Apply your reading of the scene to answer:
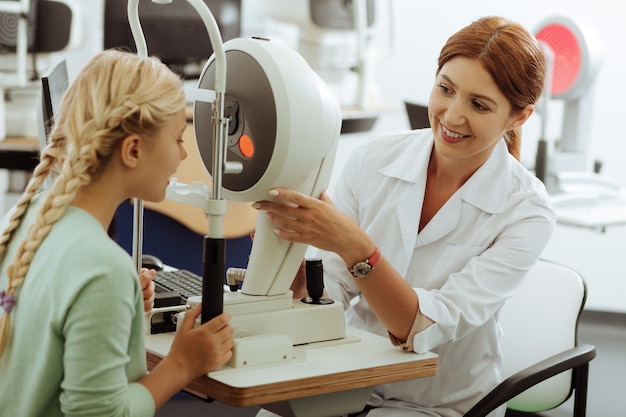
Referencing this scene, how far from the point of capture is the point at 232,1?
3516 millimetres

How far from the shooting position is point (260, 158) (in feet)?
4.29

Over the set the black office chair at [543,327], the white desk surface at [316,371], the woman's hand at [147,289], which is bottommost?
the black office chair at [543,327]

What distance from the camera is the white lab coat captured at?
1577 millimetres

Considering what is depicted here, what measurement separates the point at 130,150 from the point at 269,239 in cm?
31

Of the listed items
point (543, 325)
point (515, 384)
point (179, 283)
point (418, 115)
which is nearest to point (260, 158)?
point (179, 283)

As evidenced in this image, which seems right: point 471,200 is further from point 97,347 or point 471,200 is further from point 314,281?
point 97,347

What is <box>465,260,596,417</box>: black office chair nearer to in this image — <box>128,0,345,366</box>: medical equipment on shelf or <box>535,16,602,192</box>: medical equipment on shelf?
<box>128,0,345,366</box>: medical equipment on shelf

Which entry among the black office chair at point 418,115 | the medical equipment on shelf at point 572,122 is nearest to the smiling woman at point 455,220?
the black office chair at point 418,115

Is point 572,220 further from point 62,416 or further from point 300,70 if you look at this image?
point 62,416

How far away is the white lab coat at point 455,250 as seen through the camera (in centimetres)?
158

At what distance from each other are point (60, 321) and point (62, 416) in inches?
5.9

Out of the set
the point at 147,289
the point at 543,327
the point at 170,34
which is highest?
the point at 170,34

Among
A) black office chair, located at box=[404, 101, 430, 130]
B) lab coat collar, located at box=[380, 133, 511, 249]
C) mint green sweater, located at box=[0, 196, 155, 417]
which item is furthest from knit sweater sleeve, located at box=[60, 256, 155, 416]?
black office chair, located at box=[404, 101, 430, 130]

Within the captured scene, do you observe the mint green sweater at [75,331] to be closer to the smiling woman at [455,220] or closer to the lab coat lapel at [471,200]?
the smiling woman at [455,220]
